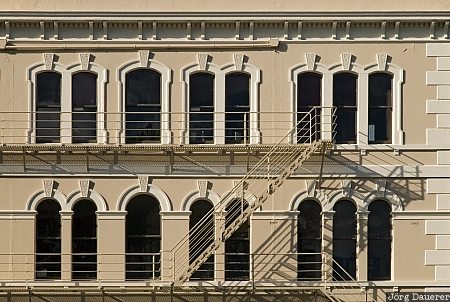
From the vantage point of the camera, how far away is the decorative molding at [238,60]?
20.7 m

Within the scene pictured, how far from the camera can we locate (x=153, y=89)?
2088 centimetres

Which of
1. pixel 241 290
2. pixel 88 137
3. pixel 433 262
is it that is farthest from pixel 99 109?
pixel 433 262

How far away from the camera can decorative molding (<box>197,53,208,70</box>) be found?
816 inches

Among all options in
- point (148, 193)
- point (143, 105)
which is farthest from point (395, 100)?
point (148, 193)

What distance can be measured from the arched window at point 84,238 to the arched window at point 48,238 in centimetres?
42

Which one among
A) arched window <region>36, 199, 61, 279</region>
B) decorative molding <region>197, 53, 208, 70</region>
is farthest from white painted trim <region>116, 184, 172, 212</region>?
decorative molding <region>197, 53, 208, 70</region>

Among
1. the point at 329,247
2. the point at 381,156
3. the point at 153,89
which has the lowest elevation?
the point at 329,247

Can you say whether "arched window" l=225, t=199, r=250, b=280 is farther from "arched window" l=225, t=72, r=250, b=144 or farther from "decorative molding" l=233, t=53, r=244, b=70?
"decorative molding" l=233, t=53, r=244, b=70

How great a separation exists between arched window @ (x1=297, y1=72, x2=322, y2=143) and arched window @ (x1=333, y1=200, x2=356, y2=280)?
2.03 metres

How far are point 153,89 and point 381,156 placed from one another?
6279mm

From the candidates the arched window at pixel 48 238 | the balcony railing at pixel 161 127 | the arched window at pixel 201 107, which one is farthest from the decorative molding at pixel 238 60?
the arched window at pixel 48 238

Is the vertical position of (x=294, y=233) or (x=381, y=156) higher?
(x=381, y=156)

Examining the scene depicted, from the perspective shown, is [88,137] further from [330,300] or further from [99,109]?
[330,300]

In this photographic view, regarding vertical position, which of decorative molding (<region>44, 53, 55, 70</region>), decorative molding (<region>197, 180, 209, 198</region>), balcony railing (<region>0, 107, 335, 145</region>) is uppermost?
decorative molding (<region>44, 53, 55, 70</region>)
